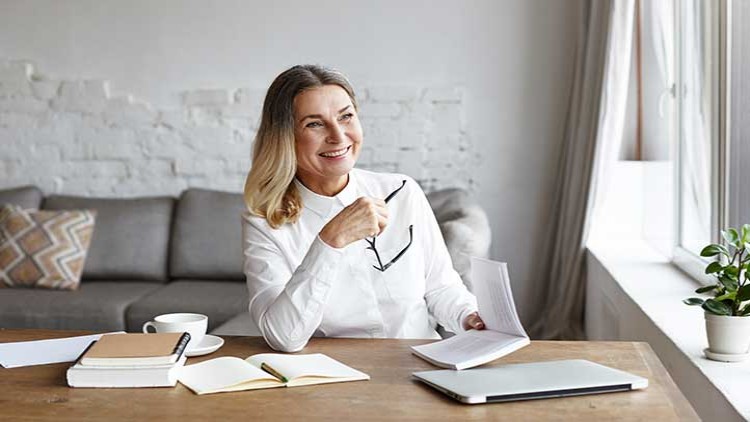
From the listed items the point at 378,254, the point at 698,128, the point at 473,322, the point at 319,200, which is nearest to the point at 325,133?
the point at 319,200

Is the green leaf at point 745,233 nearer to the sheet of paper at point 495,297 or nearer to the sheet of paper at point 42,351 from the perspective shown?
the sheet of paper at point 495,297

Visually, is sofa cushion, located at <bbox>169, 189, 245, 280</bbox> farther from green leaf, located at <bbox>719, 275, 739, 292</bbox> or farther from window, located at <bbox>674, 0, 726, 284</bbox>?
green leaf, located at <bbox>719, 275, 739, 292</bbox>

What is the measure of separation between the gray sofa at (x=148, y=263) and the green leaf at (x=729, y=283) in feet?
6.52

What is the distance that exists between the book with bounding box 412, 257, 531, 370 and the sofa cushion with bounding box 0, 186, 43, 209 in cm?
329

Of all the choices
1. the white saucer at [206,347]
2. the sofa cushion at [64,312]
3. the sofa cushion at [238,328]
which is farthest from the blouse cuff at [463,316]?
the sofa cushion at [64,312]

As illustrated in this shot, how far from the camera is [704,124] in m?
2.91

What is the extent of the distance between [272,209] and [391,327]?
0.44 m

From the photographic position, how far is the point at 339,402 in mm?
1571

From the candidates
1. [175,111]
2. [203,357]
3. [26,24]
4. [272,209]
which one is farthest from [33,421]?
[26,24]

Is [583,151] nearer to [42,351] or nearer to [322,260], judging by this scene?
[322,260]

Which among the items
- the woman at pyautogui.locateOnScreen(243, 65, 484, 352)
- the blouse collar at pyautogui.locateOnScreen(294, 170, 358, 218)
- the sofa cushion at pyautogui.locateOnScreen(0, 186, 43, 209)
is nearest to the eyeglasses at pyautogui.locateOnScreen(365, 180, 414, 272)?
the woman at pyautogui.locateOnScreen(243, 65, 484, 352)

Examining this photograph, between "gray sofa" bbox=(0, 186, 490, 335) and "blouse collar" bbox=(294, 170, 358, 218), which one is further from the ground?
"blouse collar" bbox=(294, 170, 358, 218)

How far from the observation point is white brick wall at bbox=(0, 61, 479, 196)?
4.66 m

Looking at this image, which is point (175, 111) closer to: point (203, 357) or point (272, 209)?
point (272, 209)
